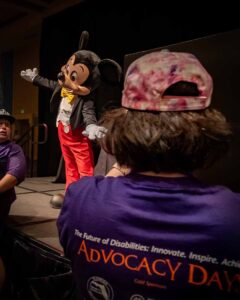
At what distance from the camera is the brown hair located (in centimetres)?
69

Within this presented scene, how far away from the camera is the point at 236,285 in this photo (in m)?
0.65

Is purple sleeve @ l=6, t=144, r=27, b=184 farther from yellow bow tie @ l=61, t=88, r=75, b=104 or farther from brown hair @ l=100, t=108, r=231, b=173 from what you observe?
brown hair @ l=100, t=108, r=231, b=173

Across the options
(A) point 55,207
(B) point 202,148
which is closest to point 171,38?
(A) point 55,207

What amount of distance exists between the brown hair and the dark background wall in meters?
1.01

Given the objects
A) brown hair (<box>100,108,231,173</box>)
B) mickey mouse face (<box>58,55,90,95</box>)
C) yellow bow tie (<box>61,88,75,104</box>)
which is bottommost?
brown hair (<box>100,108,231,173</box>)

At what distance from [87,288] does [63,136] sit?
1.66m

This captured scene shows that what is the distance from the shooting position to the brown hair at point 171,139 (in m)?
0.69

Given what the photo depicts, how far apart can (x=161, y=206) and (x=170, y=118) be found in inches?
7.0

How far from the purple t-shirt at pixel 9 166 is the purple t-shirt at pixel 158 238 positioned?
4.21ft

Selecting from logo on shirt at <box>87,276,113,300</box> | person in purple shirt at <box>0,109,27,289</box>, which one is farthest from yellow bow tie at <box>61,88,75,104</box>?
logo on shirt at <box>87,276,113,300</box>

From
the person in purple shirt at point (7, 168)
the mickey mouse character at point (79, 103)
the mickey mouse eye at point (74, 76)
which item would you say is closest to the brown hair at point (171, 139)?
the person in purple shirt at point (7, 168)

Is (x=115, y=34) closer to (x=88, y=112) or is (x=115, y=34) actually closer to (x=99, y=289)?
(x=88, y=112)

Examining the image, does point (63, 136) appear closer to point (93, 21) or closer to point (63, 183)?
point (63, 183)

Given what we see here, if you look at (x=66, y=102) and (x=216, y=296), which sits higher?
(x=66, y=102)
